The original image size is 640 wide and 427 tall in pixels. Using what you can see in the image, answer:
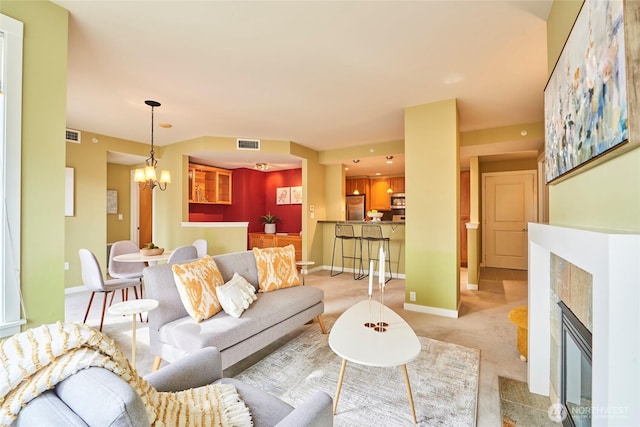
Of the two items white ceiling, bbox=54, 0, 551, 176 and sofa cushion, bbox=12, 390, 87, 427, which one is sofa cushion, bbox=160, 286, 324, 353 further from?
white ceiling, bbox=54, 0, 551, 176

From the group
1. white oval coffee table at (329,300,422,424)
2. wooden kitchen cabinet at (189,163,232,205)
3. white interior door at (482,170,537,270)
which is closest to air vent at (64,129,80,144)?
wooden kitchen cabinet at (189,163,232,205)

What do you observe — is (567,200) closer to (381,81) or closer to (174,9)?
(381,81)

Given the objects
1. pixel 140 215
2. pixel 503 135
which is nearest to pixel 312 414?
pixel 503 135

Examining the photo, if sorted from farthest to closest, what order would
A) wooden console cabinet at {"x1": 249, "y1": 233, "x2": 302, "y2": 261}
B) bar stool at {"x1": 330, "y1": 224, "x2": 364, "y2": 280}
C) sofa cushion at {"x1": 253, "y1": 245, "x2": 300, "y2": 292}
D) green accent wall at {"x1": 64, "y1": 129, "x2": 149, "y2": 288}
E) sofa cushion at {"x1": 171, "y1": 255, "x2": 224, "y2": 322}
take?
wooden console cabinet at {"x1": 249, "y1": 233, "x2": 302, "y2": 261} → bar stool at {"x1": 330, "y1": 224, "x2": 364, "y2": 280} → green accent wall at {"x1": 64, "y1": 129, "x2": 149, "y2": 288} → sofa cushion at {"x1": 253, "y1": 245, "x2": 300, "y2": 292} → sofa cushion at {"x1": 171, "y1": 255, "x2": 224, "y2": 322}

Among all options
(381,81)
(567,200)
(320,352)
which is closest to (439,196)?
(381,81)

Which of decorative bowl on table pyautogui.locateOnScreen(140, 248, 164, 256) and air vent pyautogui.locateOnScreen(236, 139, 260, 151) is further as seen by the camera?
air vent pyautogui.locateOnScreen(236, 139, 260, 151)

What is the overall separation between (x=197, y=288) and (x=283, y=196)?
5.69 metres

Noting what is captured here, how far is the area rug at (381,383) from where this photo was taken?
175 centimetres

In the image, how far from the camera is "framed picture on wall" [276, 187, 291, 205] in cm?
774

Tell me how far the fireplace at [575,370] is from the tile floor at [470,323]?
389mm

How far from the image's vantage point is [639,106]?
856 millimetres

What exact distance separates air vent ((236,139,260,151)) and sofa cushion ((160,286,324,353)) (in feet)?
10.9

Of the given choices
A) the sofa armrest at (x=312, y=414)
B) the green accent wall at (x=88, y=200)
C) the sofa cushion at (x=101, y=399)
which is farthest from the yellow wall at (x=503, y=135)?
the green accent wall at (x=88, y=200)

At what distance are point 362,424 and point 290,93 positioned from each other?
10.4 ft
